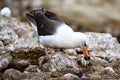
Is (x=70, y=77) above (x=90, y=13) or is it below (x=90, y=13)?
below

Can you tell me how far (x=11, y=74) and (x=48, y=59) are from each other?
1.14 metres

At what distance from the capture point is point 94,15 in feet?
40.7

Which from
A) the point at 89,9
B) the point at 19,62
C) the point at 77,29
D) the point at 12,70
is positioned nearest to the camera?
the point at 12,70

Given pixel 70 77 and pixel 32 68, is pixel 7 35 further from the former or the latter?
pixel 70 77

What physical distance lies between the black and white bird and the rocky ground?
0.21 m

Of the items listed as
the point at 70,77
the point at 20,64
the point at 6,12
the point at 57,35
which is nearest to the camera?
the point at 70,77

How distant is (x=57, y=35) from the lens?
9484mm

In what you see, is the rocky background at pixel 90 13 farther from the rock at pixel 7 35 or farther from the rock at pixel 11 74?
the rock at pixel 11 74

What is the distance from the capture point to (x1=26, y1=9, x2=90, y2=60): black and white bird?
9.50 metres

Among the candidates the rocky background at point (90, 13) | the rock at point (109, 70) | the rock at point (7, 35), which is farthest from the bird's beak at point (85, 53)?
the rocky background at point (90, 13)

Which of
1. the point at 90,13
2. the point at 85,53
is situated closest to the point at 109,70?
the point at 85,53

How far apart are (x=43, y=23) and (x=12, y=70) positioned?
5.22 feet

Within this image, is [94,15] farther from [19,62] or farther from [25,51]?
[19,62]

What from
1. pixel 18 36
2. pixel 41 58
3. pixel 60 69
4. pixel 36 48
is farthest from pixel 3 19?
pixel 60 69
